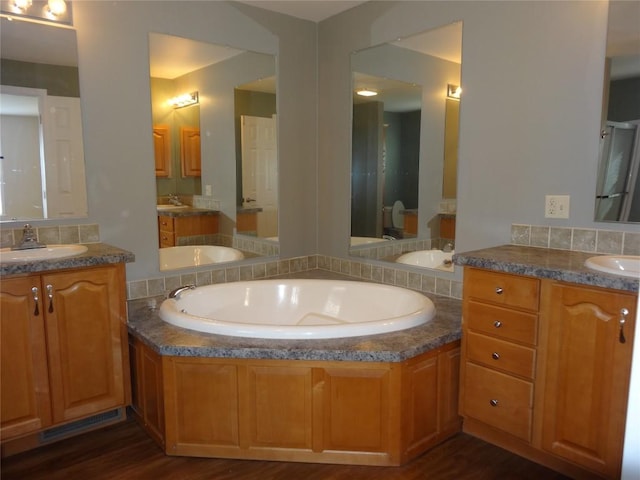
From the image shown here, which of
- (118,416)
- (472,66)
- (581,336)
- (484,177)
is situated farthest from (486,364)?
(118,416)

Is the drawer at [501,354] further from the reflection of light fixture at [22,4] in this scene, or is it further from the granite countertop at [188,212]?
the reflection of light fixture at [22,4]

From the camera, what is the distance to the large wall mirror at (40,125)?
94.8 inches

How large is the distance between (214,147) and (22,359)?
1.70m

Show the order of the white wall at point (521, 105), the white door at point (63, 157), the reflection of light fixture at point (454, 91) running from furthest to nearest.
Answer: the reflection of light fixture at point (454, 91), the white door at point (63, 157), the white wall at point (521, 105)

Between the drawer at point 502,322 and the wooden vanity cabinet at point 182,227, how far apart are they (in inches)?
71.5

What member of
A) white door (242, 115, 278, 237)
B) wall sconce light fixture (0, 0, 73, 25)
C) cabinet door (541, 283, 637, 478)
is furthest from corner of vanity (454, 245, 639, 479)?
wall sconce light fixture (0, 0, 73, 25)

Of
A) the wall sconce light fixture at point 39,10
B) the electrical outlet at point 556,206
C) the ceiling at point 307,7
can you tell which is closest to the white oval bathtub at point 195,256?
the wall sconce light fixture at point 39,10

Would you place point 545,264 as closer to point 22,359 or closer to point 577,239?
point 577,239

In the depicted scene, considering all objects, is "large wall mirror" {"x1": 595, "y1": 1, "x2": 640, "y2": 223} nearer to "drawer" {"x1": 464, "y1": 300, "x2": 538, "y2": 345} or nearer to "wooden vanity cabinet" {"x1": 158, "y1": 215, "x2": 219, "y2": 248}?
"drawer" {"x1": 464, "y1": 300, "x2": 538, "y2": 345}

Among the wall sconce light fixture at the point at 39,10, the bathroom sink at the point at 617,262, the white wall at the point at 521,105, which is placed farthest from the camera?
the wall sconce light fixture at the point at 39,10

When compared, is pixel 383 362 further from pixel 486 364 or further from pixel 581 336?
pixel 581 336

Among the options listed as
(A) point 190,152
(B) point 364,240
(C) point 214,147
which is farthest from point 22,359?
(B) point 364,240

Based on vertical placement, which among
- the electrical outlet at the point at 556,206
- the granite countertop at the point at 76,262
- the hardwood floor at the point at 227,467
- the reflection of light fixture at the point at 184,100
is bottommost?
the hardwood floor at the point at 227,467

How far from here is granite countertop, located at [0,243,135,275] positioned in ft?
6.82
